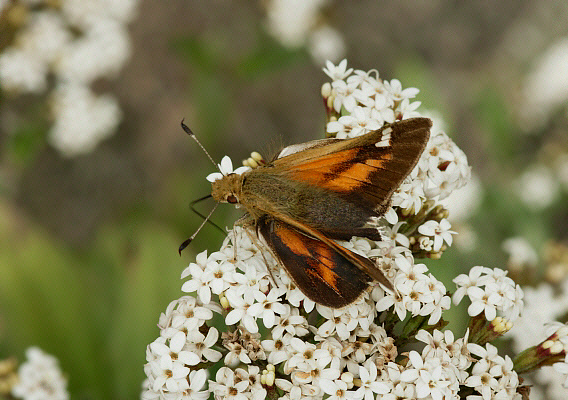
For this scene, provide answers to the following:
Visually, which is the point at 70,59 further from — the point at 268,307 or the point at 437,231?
the point at 437,231

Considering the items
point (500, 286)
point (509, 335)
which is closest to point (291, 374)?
point (500, 286)

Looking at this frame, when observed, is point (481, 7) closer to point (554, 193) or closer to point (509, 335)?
point (554, 193)

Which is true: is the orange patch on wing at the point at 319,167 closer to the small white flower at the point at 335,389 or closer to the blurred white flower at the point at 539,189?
the small white flower at the point at 335,389

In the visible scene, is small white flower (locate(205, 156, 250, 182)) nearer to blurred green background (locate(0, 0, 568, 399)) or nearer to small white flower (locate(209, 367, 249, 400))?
small white flower (locate(209, 367, 249, 400))

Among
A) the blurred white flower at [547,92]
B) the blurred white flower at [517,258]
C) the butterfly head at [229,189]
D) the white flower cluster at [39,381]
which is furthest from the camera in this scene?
the blurred white flower at [547,92]

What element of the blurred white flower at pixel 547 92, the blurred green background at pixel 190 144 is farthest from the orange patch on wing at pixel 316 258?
the blurred white flower at pixel 547 92

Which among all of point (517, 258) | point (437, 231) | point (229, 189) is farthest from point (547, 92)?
point (229, 189)

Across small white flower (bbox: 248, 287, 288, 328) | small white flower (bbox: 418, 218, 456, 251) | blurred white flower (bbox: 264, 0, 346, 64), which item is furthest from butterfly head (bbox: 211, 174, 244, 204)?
blurred white flower (bbox: 264, 0, 346, 64)
